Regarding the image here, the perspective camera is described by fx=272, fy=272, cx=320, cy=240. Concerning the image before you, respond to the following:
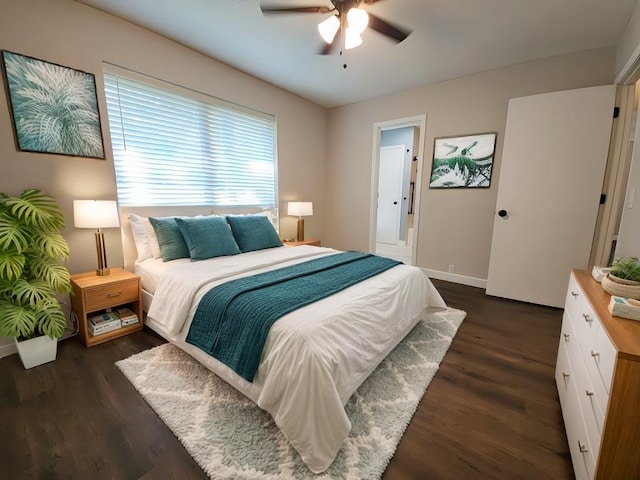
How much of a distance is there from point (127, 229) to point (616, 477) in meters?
3.39

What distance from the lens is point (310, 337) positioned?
4.13 feet

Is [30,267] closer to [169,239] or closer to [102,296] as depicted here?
[102,296]

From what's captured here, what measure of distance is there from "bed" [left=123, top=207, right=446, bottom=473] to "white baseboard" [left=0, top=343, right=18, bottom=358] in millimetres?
866

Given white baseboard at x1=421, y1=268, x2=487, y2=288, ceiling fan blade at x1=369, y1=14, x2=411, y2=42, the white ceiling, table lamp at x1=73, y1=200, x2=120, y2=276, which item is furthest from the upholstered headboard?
white baseboard at x1=421, y1=268, x2=487, y2=288

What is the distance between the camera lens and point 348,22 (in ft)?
5.96

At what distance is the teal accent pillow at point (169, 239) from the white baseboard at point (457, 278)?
3.20 m

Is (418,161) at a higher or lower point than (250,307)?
higher

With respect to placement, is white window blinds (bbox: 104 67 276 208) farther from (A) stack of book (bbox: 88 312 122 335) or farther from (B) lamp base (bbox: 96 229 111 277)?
(A) stack of book (bbox: 88 312 122 335)

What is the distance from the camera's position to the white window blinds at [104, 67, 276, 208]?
2.51 metres

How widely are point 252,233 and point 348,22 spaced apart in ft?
6.52

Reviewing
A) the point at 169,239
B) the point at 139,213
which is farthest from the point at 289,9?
the point at 139,213

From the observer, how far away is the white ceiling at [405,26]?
2123 mm

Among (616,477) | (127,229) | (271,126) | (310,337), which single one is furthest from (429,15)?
(127,229)

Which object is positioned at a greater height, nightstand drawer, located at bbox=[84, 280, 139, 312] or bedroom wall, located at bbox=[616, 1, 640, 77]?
bedroom wall, located at bbox=[616, 1, 640, 77]
